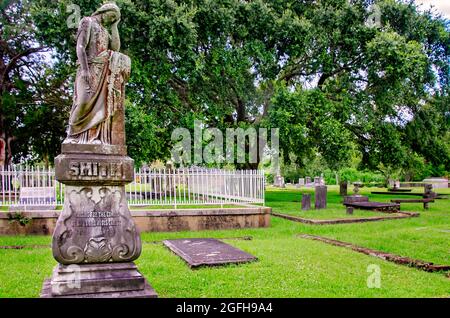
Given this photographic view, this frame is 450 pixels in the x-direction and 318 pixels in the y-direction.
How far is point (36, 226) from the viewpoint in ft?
38.1

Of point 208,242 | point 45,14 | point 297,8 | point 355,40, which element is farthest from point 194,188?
point 297,8

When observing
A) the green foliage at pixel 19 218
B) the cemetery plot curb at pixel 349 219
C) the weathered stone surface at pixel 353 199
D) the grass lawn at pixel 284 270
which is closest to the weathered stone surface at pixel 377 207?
the weathered stone surface at pixel 353 199

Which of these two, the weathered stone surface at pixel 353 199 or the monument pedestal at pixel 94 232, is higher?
the monument pedestal at pixel 94 232

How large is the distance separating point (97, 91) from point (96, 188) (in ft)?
4.21

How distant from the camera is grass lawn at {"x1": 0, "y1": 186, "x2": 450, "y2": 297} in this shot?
591cm

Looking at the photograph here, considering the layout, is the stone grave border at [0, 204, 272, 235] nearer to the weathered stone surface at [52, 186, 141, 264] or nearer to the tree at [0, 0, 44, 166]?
the weathered stone surface at [52, 186, 141, 264]

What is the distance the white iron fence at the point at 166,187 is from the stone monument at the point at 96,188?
269 inches

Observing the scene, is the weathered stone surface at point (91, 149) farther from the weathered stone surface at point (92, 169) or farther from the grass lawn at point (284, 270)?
the grass lawn at point (284, 270)

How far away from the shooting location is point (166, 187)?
13.5 meters

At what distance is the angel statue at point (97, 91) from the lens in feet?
18.0

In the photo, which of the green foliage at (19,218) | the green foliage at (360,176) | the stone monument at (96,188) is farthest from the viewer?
the green foliage at (360,176)

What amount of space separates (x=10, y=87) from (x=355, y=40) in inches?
769

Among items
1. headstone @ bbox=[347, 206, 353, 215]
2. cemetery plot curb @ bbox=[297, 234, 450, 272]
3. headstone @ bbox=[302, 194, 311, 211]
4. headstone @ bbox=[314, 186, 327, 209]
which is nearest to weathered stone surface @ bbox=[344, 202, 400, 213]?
headstone @ bbox=[347, 206, 353, 215]
